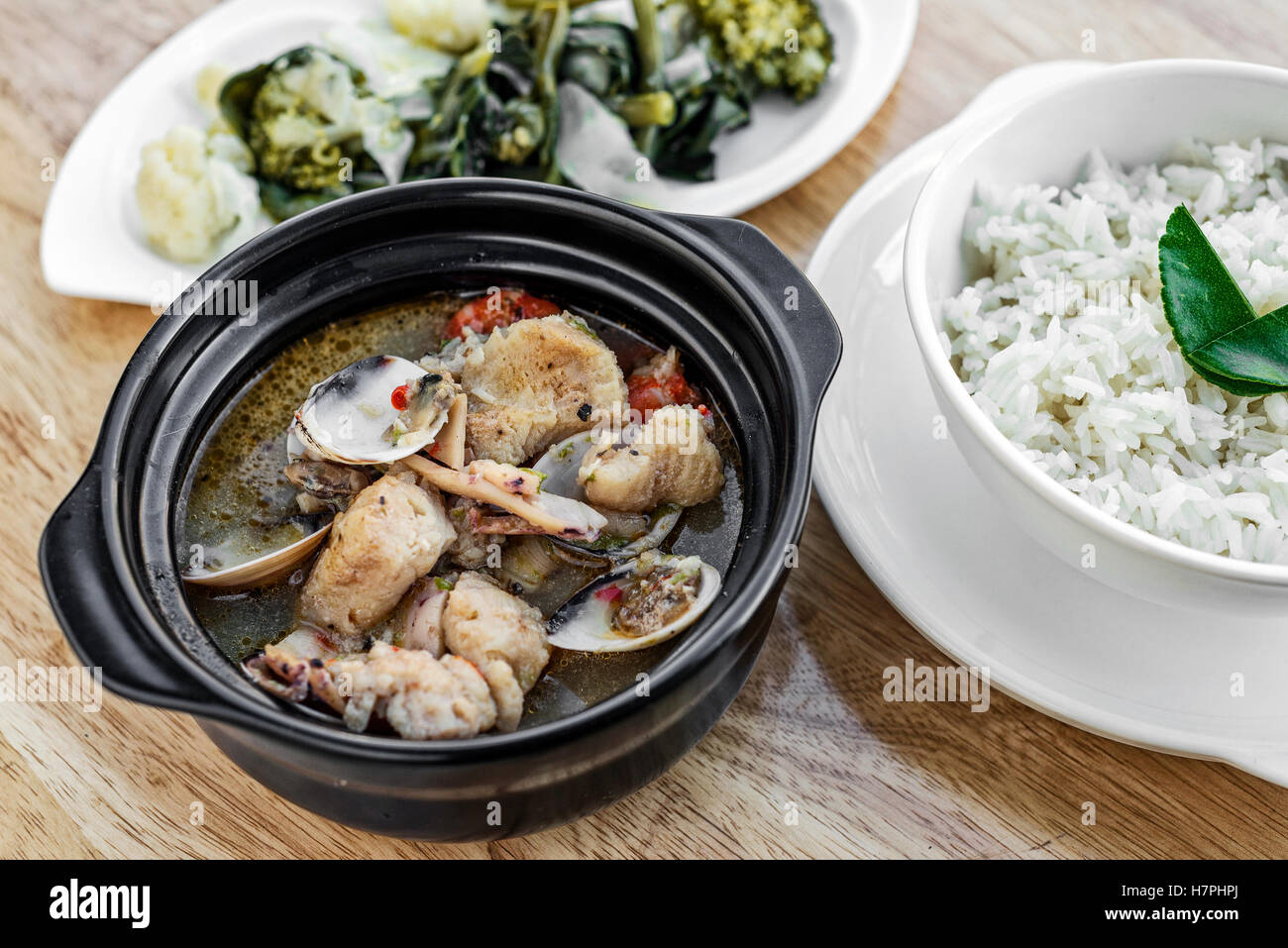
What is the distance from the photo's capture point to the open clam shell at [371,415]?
1.64 meters

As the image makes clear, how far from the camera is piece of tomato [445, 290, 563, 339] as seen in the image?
1.84 meters

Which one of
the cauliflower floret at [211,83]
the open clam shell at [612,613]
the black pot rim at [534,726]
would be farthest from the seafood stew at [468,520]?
the cauliflower floret at [211,83]

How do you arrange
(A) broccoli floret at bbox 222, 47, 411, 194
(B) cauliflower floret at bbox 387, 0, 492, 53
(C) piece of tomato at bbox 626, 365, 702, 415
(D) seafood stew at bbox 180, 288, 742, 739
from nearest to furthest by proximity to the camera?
1. (D) seafood stew at bbox 180, 288, 742, 739
2. (C) piece of tomato at bbox 626, 365, 702, 415
3. (A) broccoli floret at bbox 222, 47, 411, 194
4. (B) cauliflower floret at bbox 387, 0, 492, 53

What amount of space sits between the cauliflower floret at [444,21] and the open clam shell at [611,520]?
1.53m

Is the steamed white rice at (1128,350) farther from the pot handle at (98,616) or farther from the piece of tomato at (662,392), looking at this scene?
the pot handle at (98,616)

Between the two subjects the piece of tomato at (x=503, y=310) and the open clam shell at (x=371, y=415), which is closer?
the open clam shell at (x=371, y=415)

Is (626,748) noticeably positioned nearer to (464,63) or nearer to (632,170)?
(632,170)

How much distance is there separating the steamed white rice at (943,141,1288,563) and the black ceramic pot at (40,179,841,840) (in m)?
0.47

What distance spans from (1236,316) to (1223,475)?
0.26 meters

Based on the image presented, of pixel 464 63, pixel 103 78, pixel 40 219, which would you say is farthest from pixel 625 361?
pixel 103 78

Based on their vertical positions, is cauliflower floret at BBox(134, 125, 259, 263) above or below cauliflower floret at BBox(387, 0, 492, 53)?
below

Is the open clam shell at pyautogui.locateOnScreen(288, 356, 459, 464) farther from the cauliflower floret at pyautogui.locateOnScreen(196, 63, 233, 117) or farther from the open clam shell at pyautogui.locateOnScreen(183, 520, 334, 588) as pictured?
the cauliflower floret at pyautogui.locateOnScreen(196, 63, 233, 117)

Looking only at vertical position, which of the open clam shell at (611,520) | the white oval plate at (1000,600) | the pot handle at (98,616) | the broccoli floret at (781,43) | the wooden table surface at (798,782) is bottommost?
the wooden table surface at (798,782)

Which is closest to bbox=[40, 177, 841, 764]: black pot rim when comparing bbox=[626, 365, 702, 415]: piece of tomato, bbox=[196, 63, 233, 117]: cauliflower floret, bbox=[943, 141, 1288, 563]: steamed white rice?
bbox=[626, 365, 702, 415]: piece of tomato
